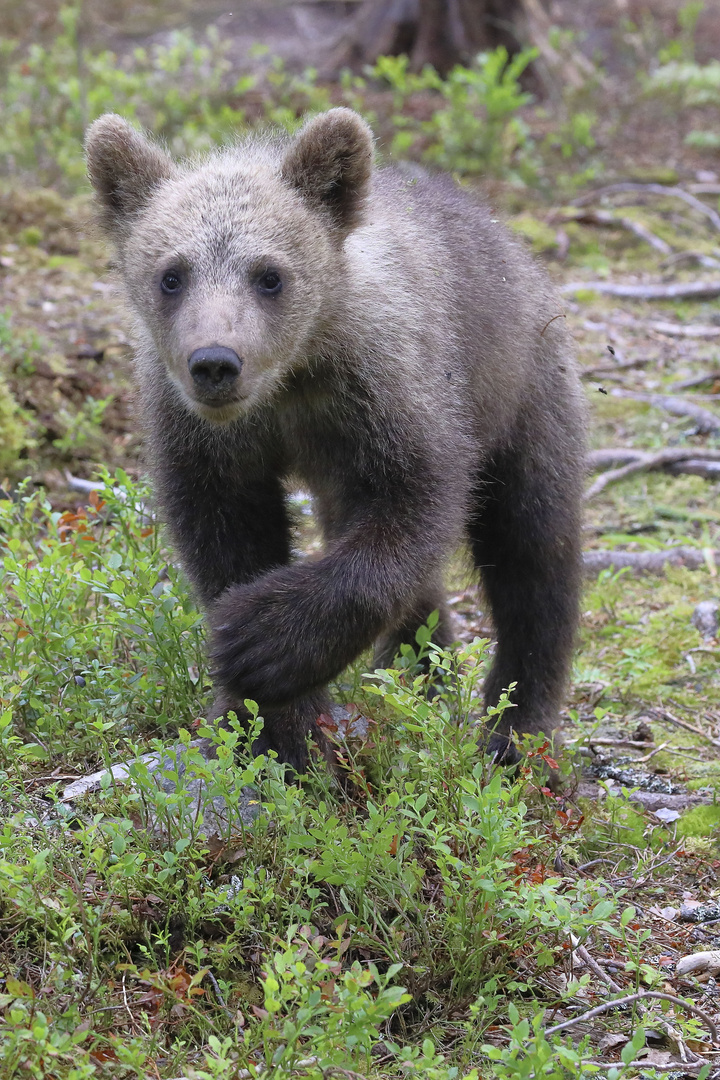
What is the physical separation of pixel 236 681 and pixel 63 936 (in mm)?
1161

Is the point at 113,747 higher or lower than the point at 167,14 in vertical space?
Result: lower

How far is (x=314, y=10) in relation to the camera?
20281 millimetres

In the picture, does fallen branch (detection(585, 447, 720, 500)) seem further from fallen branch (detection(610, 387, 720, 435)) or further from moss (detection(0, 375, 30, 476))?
moss (detection(0, 375, 30, 476))

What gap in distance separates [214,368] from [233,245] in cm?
55

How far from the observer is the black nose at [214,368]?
148 inches

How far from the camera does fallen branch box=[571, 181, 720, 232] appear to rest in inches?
485

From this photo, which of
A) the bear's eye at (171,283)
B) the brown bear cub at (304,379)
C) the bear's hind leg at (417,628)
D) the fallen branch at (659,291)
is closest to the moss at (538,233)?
the fallen branch at (659,291)

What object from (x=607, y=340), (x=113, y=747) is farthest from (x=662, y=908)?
(x=607, y=340)

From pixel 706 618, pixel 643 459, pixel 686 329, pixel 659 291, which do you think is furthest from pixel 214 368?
pixel 659 291

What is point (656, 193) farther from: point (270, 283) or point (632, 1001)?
point (632, 1001)

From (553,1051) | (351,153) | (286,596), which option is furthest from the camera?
(351,153)

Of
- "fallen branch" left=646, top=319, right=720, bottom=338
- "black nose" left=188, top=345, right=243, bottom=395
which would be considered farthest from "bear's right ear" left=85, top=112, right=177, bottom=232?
"fallen branch" left=646, top=319, right=720, bottom=338

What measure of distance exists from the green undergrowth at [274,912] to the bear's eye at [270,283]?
1192 mm

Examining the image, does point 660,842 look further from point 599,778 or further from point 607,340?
point 607,340
